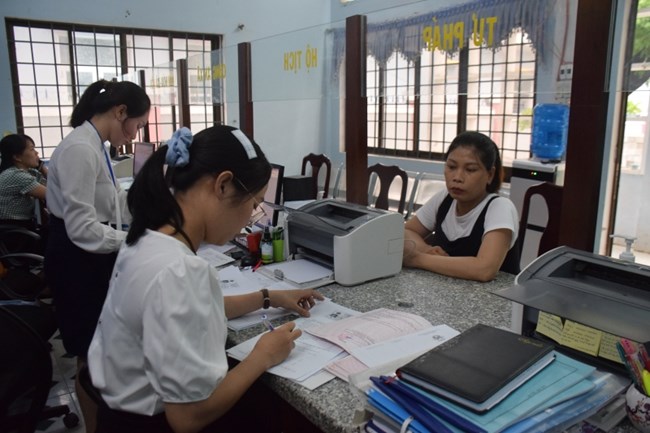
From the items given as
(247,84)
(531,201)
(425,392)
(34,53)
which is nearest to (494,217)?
(531,201)

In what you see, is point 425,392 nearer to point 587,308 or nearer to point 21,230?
point 587,308

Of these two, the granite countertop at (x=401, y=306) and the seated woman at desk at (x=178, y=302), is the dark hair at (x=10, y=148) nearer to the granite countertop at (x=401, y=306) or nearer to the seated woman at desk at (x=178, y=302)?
the granite countertop at (x=401, y=306)

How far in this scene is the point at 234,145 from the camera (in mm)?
1057

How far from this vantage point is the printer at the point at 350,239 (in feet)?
5.46

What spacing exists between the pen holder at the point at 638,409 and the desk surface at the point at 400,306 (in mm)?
467

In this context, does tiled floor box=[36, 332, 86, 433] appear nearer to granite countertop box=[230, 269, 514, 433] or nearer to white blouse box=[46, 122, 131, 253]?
white blouse box=[46, 122, 131, 253]

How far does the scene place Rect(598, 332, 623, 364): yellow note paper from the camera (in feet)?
3.37

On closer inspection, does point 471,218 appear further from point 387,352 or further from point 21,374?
point 21,374

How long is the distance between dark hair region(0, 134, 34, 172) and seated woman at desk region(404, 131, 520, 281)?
9.67ft

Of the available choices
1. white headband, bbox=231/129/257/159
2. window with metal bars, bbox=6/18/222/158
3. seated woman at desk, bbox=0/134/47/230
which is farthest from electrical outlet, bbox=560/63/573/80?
window with metal bars, bbox=6/18/222/158

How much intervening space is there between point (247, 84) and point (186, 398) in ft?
8.52

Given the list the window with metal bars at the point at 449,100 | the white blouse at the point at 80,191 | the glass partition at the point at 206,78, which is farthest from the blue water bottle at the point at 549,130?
the white blouse at the point at 80,191

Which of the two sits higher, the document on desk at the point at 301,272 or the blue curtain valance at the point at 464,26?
the blue curtain valance at the point at 464,26

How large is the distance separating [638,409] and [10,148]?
389cm
